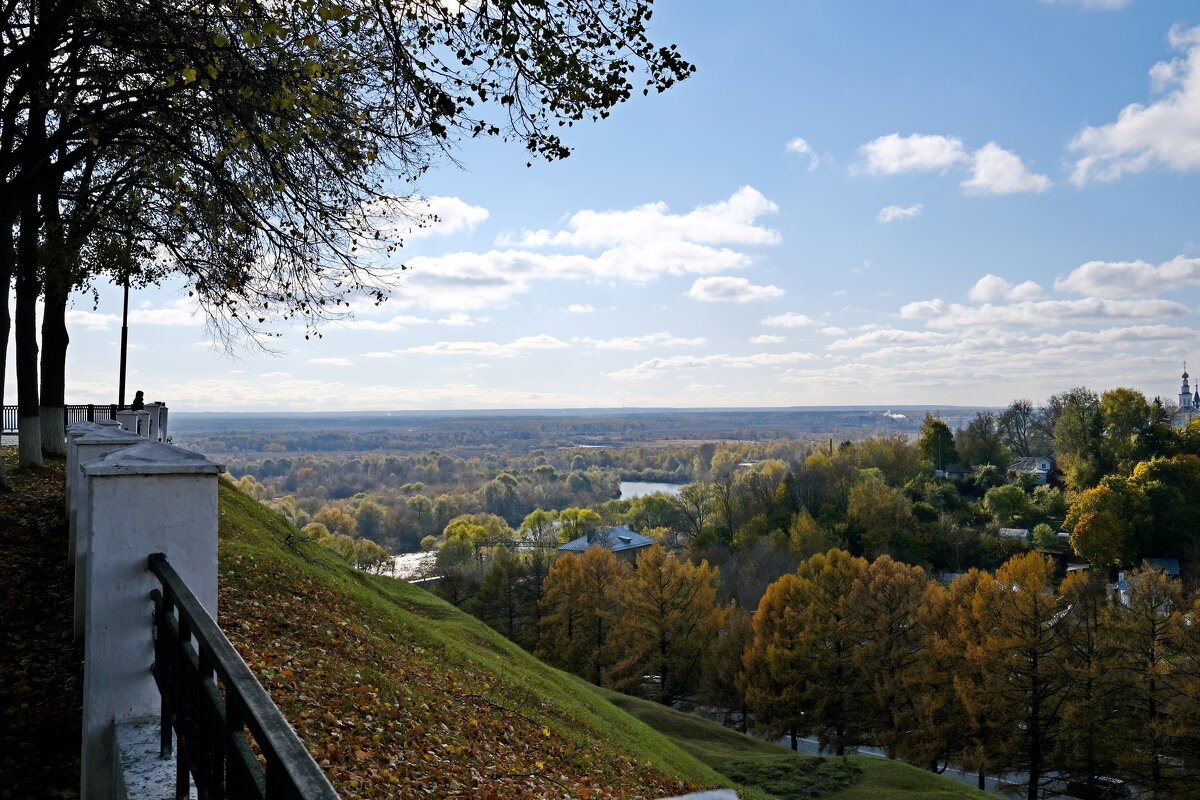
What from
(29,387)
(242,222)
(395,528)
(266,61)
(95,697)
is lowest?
(395,528)

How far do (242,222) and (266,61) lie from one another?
3.56 meters

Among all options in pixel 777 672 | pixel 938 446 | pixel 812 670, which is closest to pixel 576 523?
pixel 938 446

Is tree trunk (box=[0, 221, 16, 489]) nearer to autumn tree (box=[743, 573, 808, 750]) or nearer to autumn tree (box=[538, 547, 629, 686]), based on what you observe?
autumn tree (box=[538, 547, 629, 686])

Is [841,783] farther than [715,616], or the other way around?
[715,616]

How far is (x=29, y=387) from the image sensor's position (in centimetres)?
1602

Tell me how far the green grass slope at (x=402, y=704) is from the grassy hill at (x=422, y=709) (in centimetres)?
3

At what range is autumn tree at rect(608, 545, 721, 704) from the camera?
3394 cm

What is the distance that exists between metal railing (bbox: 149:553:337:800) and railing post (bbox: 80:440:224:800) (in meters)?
0.09

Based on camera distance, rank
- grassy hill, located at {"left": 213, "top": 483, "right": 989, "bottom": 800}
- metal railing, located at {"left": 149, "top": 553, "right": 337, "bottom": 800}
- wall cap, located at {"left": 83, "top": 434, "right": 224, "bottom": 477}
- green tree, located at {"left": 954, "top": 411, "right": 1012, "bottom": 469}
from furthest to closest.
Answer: green tree, located at {"left": 954, "top": 411, "right": 1012, "bottom": 469} → grassy hill, located at {"left": 213, "top": 483, "right": 989, "bottom": 800} → wall cap, located at {"left": 83, "top": 434, "right": 224, "bottom": 477} → metal railing, located at {"left": 149, "top": 553, "right": 337, "bottom": 800}

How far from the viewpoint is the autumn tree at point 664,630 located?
3394cm

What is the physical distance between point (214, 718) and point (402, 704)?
657cm

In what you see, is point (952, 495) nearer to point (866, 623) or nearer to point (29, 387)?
point (866, 623)

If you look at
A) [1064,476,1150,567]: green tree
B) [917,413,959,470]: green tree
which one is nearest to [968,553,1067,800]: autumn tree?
[1064,476,1150,567]: green tree

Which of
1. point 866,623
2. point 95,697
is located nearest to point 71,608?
point 95,697
